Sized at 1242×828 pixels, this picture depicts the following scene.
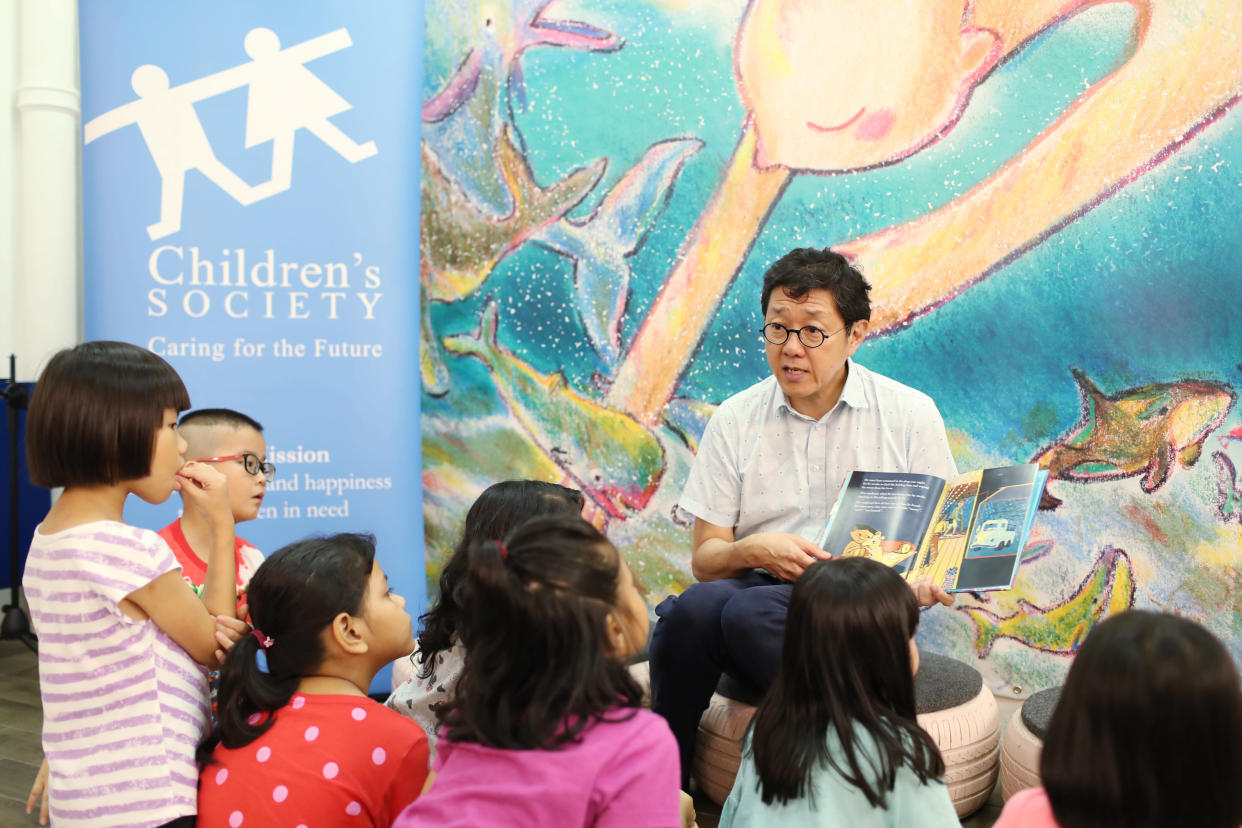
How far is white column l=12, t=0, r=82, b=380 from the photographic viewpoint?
3312 millimetres

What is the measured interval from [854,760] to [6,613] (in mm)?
3326

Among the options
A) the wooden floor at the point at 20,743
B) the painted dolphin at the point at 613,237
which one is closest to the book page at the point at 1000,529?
the wooden floor at the point at 20,743

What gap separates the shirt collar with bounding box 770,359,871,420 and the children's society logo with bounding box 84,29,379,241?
5.11 feet

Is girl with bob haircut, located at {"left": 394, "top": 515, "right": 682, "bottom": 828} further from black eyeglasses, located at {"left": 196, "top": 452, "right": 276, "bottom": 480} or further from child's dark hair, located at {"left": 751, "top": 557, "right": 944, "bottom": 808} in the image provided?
black eyeglasses, located at {"left": 196, "top": 452, "right": 276, "bottom": 480}

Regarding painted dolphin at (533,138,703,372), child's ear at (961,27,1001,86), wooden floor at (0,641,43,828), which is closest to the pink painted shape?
child's ear at (961,27,1001,86)

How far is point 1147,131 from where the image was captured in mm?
2705

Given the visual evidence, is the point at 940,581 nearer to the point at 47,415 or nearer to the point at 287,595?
the point at 287,595

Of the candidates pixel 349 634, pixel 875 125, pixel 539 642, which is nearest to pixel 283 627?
pixel 349 634

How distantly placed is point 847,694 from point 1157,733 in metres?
0.52

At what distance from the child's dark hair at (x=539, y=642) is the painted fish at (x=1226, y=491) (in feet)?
6.83

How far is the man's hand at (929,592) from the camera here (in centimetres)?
201

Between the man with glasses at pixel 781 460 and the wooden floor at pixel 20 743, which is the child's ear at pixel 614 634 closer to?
the man with glasses at pixel 781 460

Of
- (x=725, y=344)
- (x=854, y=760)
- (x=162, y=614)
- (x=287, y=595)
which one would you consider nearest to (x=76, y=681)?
(x=162, y=614)

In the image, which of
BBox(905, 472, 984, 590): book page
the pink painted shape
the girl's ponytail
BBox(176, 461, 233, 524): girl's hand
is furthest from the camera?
the pink painted shape
